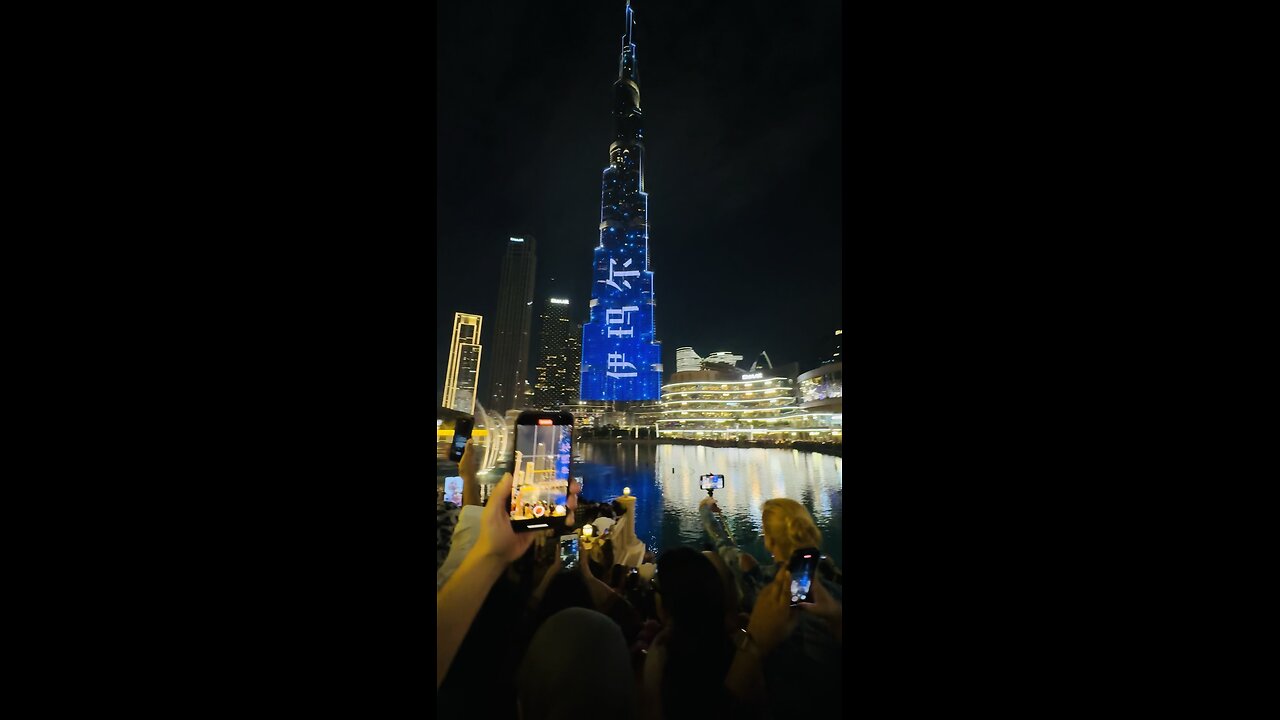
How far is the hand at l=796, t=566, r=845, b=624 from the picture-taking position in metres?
2.47

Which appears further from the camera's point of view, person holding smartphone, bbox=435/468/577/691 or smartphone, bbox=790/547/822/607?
smartphone, bbox=790/547/822/607

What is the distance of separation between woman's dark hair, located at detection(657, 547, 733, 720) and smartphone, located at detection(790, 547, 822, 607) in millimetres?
725

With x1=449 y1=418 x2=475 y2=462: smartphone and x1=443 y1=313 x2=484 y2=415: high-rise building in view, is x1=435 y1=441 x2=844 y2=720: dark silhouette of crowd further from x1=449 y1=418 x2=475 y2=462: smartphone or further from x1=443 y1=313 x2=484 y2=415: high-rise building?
x1=443 y1=313 x2=484 y2=415: high-rise building

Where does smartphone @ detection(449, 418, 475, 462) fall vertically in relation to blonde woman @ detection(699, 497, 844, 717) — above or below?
above

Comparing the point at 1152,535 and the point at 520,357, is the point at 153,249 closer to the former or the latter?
the point at 1152,535

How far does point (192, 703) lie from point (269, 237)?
3.57 feet

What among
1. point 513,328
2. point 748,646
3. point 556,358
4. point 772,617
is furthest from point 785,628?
point 556,358

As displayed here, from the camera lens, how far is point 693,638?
215cm

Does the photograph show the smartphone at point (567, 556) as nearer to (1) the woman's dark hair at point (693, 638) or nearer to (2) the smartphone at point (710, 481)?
(1) the woman's dark hair at point (693, 638)

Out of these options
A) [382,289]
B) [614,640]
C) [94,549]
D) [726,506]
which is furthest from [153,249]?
[726,506]

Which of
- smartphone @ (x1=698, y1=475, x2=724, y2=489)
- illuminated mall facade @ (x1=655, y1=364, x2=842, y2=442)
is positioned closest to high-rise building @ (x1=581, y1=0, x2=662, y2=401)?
smartphone @ (x1=698, y1=475, x2=724, y2=489)

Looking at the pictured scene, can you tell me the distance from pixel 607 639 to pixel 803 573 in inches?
60.3

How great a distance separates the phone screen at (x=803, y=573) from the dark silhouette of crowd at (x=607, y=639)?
0.17 feet

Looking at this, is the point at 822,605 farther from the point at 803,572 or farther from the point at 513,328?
the point at 513,328
